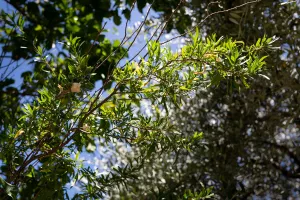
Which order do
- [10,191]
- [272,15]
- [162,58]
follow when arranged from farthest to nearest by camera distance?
[272,15], [162,58], [10,191]

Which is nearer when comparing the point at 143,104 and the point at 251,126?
the point at 251,126

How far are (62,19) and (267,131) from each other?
1.31 m

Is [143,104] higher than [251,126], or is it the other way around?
[143,104]

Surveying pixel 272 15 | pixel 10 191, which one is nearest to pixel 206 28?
pixel 272 15

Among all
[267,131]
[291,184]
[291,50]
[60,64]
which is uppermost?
[60,64]

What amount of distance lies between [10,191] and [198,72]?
480 mm

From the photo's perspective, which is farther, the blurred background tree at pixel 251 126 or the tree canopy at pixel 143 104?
the blurred background tree at pixel 251 126

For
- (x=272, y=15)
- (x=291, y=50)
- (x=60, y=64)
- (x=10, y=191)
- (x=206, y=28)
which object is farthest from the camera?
(x=60, y=64)

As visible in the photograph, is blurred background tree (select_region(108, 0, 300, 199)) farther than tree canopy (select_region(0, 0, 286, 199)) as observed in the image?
Yes

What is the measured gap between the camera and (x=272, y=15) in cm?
208

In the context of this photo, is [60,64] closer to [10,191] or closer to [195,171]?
[195,171]

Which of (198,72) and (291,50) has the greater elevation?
(291,50)

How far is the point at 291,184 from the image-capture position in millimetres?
2117

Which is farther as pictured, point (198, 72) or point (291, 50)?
point (291, 50)
